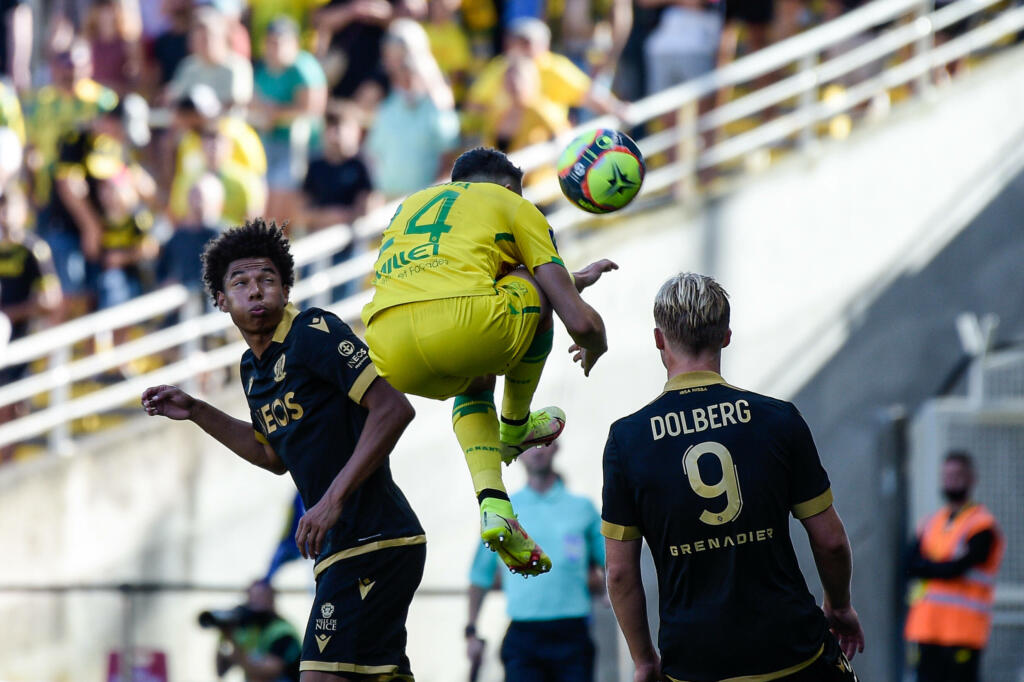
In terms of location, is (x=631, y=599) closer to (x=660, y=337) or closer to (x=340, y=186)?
(x=660, y=337)

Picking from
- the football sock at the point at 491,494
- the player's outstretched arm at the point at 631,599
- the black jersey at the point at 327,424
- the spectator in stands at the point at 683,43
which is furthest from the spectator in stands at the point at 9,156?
the player's outstretched arm at the point at 631,599

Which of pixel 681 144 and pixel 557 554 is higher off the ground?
pixel 681 144

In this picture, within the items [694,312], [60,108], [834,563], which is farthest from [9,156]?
[834,563]

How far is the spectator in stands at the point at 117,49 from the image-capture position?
14539 mm

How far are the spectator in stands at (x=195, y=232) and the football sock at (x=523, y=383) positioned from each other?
642cm

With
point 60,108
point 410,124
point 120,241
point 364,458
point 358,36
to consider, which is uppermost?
point 358,36

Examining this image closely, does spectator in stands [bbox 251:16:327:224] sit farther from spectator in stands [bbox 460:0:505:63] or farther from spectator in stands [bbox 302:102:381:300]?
spectator in stands [bbox 460:0:505:63]

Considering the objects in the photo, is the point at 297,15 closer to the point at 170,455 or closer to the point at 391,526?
the point at 170,455

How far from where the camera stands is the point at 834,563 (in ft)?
16.9

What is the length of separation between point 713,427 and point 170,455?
8294 millimetres

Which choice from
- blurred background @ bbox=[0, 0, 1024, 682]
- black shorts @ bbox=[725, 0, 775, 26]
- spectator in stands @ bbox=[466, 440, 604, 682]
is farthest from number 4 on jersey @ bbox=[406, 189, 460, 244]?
black shorts @ bbox=[725, 0, 775, 26]

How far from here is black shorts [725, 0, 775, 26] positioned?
45.4 ft

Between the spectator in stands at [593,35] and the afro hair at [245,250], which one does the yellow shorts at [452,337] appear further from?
the spectator in stands at [593,35]

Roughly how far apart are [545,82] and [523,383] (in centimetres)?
697
